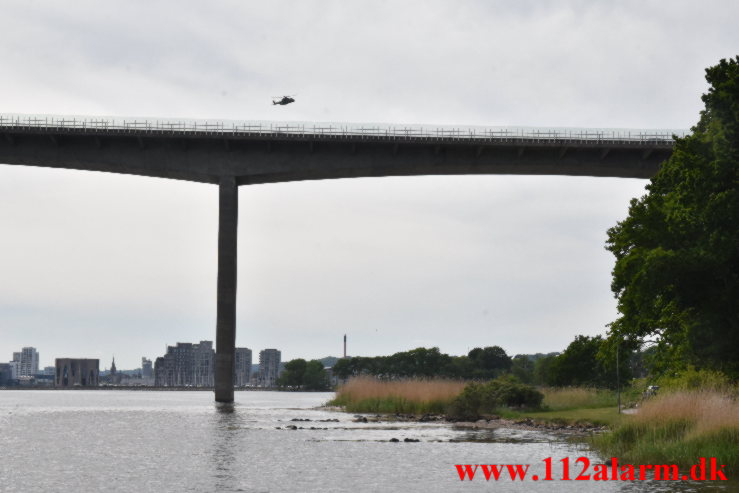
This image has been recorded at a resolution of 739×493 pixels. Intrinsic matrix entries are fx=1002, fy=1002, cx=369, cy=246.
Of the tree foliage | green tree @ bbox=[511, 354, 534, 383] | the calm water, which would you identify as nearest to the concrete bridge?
the calm water

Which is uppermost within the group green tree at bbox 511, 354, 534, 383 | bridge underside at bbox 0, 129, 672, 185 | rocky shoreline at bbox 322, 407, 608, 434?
bridge underside at bbox 0, 129, 672, 185

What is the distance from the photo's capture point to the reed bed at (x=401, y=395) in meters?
52.9

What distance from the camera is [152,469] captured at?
2628 cm

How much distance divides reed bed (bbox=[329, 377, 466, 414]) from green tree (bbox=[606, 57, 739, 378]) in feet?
68.3

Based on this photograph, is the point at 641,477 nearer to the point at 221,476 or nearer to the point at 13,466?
the point at 221,476

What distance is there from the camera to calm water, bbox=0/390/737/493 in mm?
22516

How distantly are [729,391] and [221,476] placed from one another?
13.9 meters

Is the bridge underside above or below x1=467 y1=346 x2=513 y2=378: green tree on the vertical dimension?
above

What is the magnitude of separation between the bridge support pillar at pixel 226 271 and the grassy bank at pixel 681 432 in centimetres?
4279

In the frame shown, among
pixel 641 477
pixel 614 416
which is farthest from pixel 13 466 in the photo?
pixel 614 416

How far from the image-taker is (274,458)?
95.3 ft

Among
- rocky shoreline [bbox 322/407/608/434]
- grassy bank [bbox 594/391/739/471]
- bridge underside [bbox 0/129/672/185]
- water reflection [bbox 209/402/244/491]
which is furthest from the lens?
A: bridge underside [bbox 0/129/672/185]

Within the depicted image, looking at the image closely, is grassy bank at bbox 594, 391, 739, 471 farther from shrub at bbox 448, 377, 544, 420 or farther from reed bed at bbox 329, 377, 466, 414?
reed bed at bbox 329, 377, 466, 414

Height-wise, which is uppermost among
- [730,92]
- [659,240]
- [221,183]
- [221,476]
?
[221,183]
